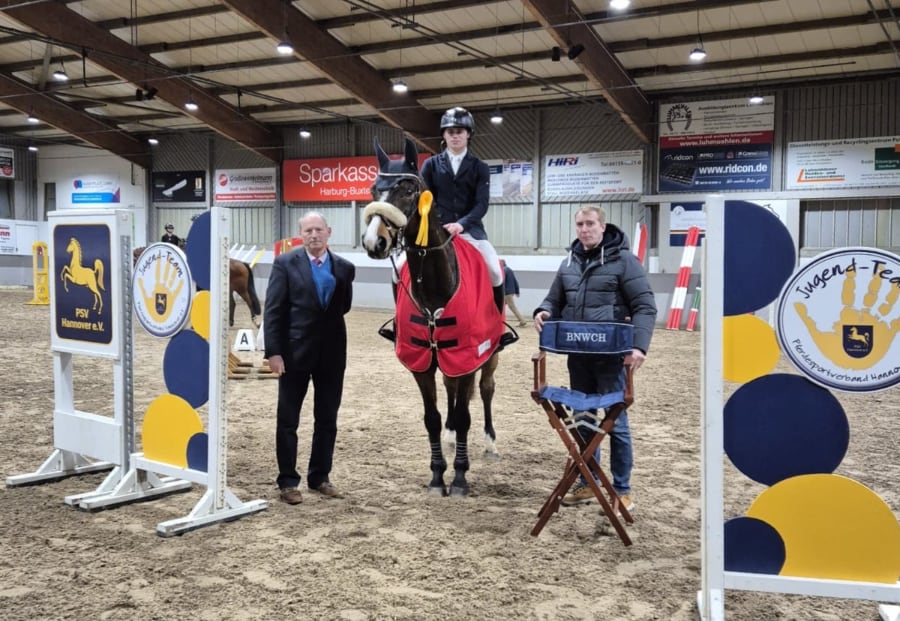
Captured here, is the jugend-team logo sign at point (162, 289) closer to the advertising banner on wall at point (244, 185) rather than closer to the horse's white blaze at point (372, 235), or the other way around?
the horse's white blaze at point (372, 235)

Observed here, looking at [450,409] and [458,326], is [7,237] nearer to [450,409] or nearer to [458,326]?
[450,409]

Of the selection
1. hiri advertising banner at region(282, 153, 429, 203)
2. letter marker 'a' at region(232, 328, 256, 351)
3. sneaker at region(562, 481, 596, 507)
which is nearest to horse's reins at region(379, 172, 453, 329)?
sneaker at region(562, 481, 596, 507)

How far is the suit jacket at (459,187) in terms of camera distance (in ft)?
13.4

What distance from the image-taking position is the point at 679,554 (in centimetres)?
307

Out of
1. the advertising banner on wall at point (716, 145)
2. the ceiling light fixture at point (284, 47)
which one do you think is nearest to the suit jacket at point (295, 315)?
the ceiling light fixture at point (284, 47)

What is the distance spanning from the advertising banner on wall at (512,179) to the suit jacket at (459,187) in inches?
479

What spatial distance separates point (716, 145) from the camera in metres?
14.0

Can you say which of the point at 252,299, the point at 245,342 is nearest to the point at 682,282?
the point at 252,299

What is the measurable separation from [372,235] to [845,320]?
75.8 inches

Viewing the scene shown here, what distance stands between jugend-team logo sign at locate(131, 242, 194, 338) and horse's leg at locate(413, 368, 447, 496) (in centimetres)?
121

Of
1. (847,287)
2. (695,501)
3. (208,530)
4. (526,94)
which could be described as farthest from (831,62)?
(208,530)

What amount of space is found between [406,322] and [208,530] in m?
1.38

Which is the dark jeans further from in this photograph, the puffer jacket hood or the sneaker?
the puffer jacket hood

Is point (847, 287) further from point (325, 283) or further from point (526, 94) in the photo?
point (526, 94)
